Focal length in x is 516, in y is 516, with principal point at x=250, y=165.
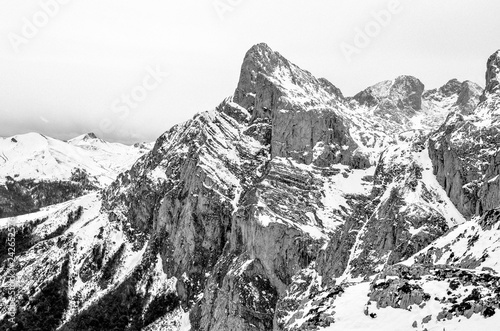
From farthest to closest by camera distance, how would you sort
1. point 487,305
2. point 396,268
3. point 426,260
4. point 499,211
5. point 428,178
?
point 428,178
point 426,260
point 499,211
point 396,268
point 487,305

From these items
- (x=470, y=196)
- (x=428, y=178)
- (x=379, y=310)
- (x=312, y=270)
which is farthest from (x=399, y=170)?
(x=379, y=310)

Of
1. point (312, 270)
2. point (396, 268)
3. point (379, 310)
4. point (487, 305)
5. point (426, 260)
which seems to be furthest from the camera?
point (312, 270)

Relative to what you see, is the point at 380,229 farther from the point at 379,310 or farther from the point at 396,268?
the point at 379,310

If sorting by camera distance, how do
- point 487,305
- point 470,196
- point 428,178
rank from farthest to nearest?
1. point 428,178
2. point 470,196
3. point 487,305

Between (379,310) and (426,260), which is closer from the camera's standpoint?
(379,310)

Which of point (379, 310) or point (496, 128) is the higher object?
point (496, 128)

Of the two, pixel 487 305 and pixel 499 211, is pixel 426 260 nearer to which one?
pixel 499 211

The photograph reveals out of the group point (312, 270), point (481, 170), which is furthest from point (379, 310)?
point (312, 270)

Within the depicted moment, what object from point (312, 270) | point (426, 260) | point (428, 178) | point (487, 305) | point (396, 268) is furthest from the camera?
point (312, 270)

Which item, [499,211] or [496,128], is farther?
[496,128]
